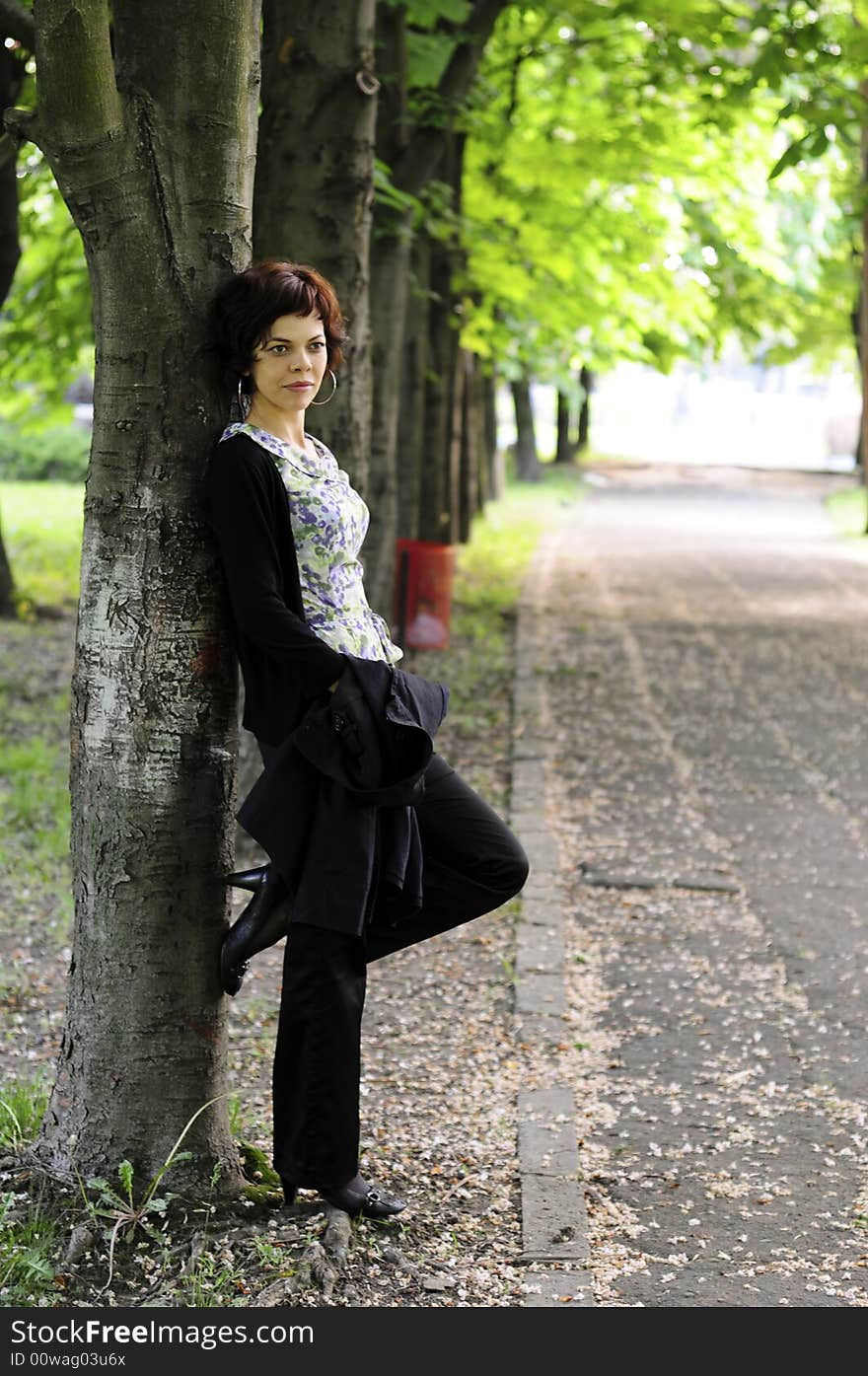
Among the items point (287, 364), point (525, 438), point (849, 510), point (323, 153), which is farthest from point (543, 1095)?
point (525, 438)

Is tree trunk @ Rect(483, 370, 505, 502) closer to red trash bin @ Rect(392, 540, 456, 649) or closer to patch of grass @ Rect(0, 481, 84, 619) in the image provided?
patch of grass @ Rect(0, 481, 84, 619)

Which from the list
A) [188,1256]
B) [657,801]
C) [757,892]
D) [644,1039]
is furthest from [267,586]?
[657,801]

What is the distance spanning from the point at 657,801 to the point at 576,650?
5.40 meters

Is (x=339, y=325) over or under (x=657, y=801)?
over

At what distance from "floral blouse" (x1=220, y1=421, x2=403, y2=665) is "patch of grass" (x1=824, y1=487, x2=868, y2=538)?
23.4 m

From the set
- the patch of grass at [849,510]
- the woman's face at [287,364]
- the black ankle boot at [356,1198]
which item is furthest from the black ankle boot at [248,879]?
the patch of grass at [849,510]

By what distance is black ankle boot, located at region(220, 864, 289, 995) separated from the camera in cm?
407

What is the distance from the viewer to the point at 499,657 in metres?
14.1

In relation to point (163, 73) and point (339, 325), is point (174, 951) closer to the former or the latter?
point (339, 325)

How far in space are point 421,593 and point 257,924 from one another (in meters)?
9.94

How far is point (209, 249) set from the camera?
3.96 metres

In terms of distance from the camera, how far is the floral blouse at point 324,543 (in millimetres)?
3951

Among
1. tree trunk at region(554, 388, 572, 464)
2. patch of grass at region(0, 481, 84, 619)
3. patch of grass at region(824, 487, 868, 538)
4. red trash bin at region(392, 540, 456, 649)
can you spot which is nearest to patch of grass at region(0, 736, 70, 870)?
patch of grass at region(0, 481, 84, 619)

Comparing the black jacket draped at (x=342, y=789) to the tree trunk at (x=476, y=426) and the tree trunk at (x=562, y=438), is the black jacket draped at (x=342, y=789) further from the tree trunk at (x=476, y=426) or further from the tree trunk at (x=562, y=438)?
the tree trunk at (x=562, y=438)
